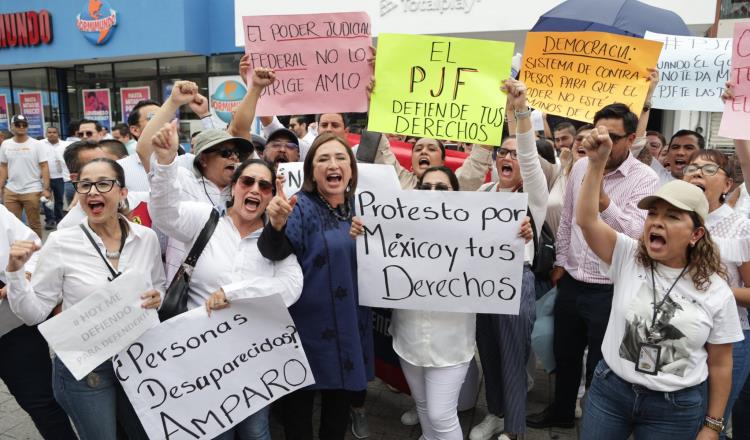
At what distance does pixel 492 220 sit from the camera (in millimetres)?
2668

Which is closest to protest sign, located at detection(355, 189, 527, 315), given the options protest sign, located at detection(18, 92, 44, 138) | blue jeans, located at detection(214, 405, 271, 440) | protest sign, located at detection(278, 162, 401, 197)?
protest sign, located at detection(278, 162, 401, 197)

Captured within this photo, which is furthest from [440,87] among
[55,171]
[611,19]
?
[55,171]

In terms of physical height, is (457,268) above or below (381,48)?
below

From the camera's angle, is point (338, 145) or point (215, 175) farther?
point (215, 175)

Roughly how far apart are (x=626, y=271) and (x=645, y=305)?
0.62 feet

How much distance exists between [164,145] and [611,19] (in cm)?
490

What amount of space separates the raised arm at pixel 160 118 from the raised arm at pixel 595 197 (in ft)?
6.64

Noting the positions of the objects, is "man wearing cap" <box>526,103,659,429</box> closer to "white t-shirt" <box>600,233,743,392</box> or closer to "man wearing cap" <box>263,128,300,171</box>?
"white t-shirt" <box>600,233,743,392</box>

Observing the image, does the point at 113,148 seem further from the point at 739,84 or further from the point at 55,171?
the point at 55,171

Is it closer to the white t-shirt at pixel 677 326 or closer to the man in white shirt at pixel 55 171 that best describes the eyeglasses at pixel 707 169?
the white t-shirt at pixel 677 326

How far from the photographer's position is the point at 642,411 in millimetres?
2152

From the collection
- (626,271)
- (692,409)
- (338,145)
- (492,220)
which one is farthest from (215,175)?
(692,409)

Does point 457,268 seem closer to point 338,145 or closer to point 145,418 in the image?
point 338,145

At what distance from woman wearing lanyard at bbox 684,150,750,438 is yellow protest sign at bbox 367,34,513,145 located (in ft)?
3.64
